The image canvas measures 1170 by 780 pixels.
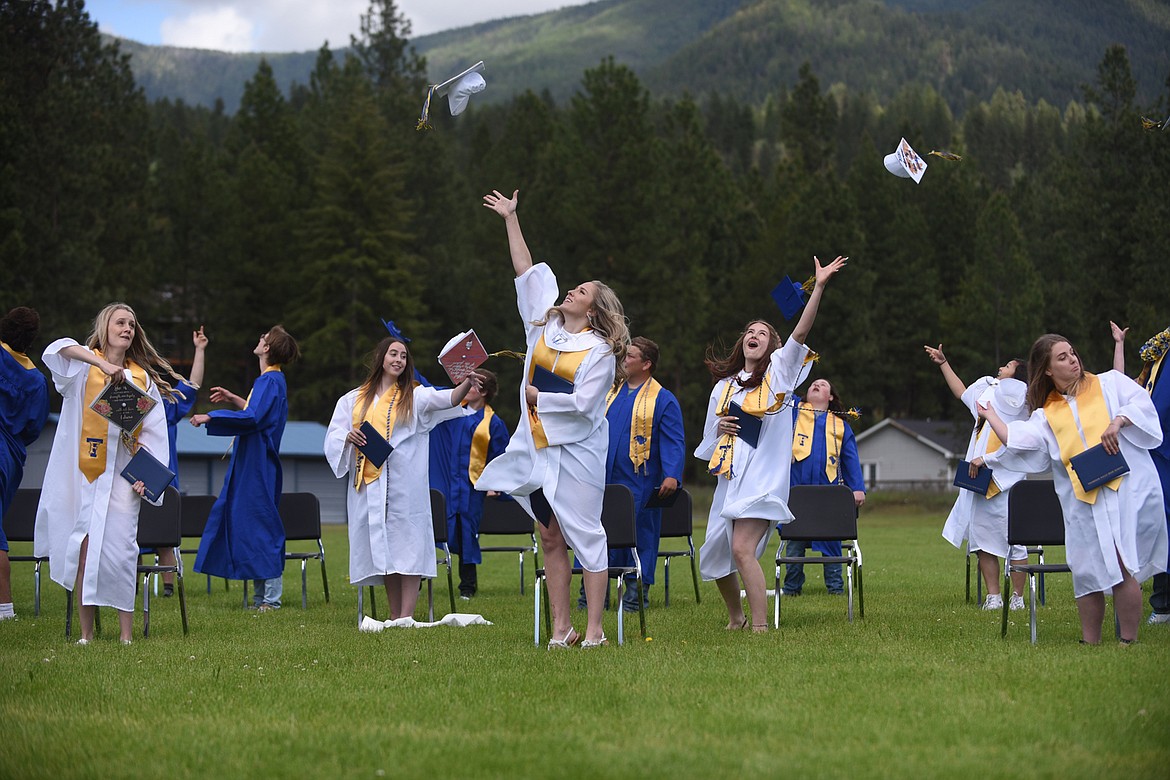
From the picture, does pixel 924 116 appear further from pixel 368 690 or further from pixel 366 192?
pixel 368 690

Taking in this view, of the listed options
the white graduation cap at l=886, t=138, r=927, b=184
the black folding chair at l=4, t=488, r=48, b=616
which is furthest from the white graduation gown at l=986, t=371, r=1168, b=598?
the black folding chair at l=4, t=488, r=48, b=616

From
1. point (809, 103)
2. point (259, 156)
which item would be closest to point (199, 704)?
point (259, 156)

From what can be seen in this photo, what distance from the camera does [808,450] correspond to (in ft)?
44.6

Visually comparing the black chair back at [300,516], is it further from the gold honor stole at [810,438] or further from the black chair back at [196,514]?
the gold honor stole at [810,438]

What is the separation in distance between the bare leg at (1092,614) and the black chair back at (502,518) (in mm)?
6896

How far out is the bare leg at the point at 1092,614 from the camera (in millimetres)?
7891

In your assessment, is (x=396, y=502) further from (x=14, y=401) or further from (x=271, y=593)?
(x=14, y=401)

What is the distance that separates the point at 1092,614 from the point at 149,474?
607 centimetres

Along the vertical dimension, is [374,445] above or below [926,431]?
above

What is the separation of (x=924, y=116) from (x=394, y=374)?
9971 centimetres

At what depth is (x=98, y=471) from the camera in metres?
8.68

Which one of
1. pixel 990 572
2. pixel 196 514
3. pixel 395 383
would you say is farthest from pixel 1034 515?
pixel 196 514

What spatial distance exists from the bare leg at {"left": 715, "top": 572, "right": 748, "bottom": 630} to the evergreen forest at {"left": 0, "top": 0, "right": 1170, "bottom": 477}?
35.8m

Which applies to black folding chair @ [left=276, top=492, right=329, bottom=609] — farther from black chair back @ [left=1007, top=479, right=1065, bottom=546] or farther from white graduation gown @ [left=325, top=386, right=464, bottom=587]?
black chair back @ [left=1007, top=479, right=1065, bottom=546]
